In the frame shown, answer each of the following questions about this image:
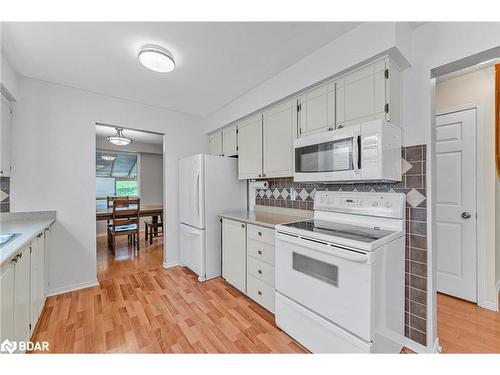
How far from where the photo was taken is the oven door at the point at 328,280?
124 cm

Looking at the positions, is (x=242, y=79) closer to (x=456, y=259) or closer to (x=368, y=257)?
(x=368, y=257)

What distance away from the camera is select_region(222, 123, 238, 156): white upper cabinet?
3012mm

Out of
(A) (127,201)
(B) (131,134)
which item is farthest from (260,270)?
(B) (131,134)

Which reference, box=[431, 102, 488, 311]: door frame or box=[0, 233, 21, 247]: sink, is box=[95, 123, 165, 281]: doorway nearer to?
box=[0, 233, 21, 247]: sink

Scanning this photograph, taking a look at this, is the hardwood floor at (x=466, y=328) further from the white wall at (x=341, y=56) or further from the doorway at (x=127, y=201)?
the doorway at (x=127, y=201)

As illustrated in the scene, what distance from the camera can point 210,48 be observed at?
181 cm

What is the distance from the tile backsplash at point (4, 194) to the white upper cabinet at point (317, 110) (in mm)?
3042

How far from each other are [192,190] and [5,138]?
1.83m

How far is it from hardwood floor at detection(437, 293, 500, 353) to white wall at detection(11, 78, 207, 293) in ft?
12.0

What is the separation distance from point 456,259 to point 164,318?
10.2ft

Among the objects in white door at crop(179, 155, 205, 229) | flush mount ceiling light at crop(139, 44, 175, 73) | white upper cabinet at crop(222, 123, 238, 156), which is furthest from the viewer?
white upper cabinet at crop(222, 123, 238, 156)

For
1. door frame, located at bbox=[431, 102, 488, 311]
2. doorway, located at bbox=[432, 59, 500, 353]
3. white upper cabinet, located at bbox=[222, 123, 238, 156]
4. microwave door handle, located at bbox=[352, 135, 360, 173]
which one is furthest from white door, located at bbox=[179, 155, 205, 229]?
door frame, located at bbox=[431, 102, 488, 311]

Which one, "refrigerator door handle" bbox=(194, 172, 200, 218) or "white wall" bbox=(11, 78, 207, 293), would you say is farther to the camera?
"refrigerator door handle" bbox=(194, 172, 200, 218)
